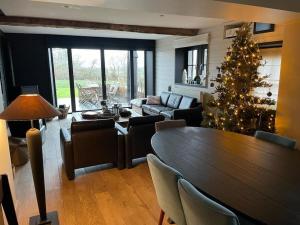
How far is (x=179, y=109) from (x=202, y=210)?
4213mm

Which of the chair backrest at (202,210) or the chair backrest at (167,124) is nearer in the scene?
the chair backrest at (202,210)

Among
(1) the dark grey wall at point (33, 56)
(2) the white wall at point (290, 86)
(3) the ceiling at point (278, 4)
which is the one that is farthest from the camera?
(1) the dark grey wall at point (33, 56)

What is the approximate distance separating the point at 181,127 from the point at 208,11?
1469mm

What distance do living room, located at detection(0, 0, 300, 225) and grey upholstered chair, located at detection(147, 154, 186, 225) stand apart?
0.01 meters

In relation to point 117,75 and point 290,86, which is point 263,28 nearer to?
point 290,86

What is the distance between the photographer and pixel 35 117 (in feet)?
5.83

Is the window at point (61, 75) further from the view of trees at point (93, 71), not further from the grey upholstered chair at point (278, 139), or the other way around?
the grey upholstered chair at point (278, 139)

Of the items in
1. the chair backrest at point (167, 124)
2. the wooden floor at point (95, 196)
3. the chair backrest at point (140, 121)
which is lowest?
the wooden floor at point (95, 196)

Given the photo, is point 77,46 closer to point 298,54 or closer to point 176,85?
point 176,85

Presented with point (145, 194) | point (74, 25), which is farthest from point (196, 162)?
point (74, 25)

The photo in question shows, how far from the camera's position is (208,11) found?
105 inches

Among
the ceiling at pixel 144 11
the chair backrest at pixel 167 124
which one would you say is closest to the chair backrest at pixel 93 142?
the chair backrest at pixel 167 124

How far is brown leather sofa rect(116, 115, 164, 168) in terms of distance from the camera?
135 inches

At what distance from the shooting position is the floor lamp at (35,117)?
176cm
